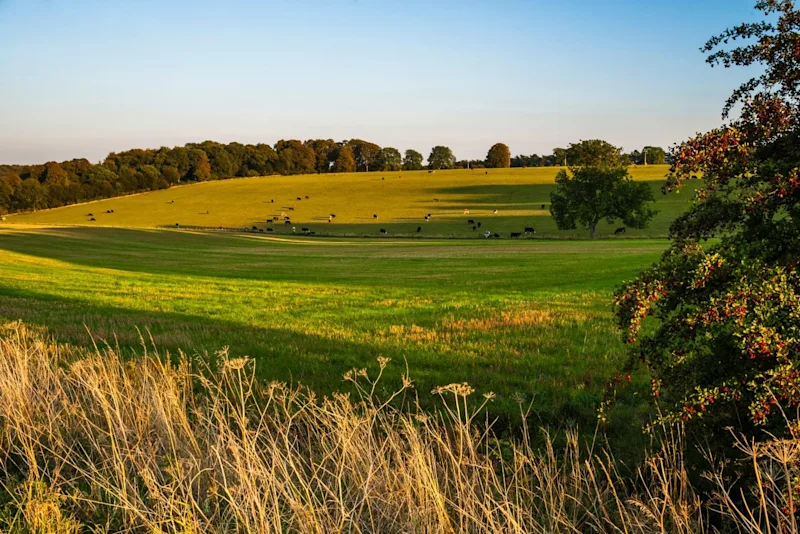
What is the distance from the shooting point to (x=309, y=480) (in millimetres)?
5613

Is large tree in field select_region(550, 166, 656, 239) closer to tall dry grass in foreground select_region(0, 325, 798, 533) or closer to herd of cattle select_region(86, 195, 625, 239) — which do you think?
herd of cattle select_region(86, 195, 625, 239)

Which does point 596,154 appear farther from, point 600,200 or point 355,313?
point 355,313

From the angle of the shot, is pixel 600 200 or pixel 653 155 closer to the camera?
pixel 600 200

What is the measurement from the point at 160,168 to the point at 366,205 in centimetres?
7418

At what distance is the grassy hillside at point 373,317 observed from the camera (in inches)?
386

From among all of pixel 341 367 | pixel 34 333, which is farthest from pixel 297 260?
pixel 341 367

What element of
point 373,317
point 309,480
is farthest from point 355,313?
point 309,480

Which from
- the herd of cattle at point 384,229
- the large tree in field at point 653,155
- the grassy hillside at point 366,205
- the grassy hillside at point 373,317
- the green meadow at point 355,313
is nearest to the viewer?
the green meadow at point 355,313

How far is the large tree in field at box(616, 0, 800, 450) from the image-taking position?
4171 millimetres

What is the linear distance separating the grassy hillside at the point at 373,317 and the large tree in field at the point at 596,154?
1980 inches

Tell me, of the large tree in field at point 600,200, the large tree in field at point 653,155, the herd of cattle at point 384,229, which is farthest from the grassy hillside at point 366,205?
the large tree in field at point 653,155

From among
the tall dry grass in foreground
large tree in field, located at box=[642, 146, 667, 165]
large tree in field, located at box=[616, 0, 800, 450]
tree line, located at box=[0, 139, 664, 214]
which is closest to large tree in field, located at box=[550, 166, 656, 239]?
tree line, located at box=[0, 139, 664, 214]

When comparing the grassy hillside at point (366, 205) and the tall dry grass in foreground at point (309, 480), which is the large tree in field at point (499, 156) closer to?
the grassy hillside at point (366, 205)

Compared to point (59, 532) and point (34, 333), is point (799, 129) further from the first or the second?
point (34, 333)
